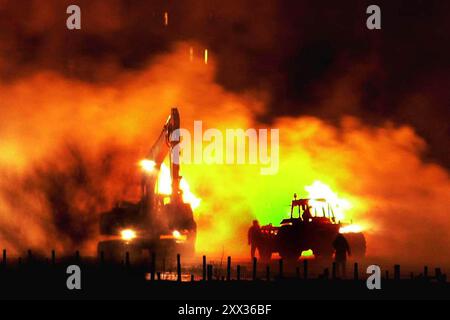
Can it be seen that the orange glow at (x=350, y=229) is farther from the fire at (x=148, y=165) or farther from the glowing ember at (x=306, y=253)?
the fire at (x=148, y=165)

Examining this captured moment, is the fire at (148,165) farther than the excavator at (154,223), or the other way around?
the fire at (148,165)

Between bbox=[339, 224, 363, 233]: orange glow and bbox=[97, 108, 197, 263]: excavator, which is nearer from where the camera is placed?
bbox=[339, 224, 363, 233]: orange glow

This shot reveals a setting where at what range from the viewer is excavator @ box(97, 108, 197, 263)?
93625 millimetres

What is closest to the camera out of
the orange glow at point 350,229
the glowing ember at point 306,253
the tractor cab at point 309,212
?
the tractor cab at point 309,212

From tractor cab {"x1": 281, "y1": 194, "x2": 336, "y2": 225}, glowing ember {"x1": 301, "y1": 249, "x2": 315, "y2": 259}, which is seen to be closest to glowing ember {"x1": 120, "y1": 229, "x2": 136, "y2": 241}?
tractor cab {"x1": 281, "y1": 194, "x2": 336, "y2": 225}

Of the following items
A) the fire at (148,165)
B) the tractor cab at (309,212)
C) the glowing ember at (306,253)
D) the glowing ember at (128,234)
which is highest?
the fire at (148,165)

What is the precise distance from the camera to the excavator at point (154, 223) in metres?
93.6

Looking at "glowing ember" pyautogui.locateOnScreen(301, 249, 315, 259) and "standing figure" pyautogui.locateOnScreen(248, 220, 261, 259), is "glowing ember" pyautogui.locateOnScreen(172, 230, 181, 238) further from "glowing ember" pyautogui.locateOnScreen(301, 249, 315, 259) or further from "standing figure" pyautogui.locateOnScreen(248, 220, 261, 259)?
"glowing ember" pyautogui.locateOnScreen(301, 249, 315, 259)

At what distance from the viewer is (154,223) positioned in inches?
3723

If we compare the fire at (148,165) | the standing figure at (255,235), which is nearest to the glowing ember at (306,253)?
the standing figure at (255,235)

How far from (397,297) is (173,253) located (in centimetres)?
3979

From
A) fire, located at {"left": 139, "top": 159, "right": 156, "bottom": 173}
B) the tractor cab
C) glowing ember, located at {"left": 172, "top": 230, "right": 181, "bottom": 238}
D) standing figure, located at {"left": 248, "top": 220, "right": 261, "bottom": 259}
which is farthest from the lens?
fire, located at {"left": 139, "top": 159, "right": 156, "bottom": 173}

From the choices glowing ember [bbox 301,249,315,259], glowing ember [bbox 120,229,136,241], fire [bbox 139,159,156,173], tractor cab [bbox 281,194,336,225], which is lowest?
glowing ember [bbox 301,249,315,259]
